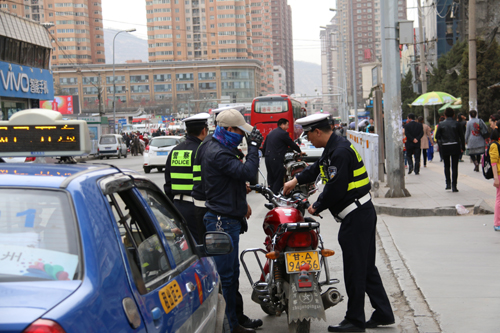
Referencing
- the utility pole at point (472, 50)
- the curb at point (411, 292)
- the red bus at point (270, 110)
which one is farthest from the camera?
the red bus at point (270, 110)

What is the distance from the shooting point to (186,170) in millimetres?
5961

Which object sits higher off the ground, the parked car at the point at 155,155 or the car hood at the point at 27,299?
the car hood at the point at 27,299

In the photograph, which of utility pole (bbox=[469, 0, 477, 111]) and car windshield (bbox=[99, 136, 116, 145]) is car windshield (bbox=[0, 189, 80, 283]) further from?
car windshield (bbox=[99, 136, 116, 145])

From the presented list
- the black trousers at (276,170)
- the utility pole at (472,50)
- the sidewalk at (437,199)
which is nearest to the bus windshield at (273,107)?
the utility pole at (472,50)

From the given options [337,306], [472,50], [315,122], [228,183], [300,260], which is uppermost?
[472,50]

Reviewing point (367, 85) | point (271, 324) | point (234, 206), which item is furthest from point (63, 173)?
point (367, 85)

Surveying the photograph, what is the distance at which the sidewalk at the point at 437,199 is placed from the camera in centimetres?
1103

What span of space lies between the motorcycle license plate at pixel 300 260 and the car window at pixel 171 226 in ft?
3.74

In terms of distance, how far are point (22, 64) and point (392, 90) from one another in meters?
26.1

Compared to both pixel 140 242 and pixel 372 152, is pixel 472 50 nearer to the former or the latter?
pixel 372 152

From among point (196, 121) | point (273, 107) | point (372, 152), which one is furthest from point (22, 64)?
point (196, 121)

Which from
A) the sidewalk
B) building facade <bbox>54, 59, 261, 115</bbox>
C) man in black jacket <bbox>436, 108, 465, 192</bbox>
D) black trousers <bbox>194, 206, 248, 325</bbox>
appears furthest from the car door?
building facade <bbox>54, 59, 261, 115</bbox>

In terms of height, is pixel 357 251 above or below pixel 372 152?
below

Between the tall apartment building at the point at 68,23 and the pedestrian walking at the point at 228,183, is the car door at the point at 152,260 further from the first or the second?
the tall apartment building at the point at 68,23
